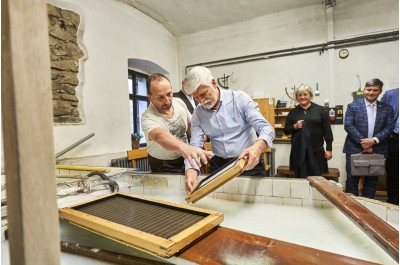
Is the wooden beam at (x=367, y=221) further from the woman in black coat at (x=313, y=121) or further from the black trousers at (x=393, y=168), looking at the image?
the black trousers at (x=393, y=168)

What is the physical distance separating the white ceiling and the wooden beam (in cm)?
453

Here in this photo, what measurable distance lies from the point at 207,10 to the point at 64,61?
3025 millimetres

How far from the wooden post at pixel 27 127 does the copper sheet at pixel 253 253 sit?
0.45 m

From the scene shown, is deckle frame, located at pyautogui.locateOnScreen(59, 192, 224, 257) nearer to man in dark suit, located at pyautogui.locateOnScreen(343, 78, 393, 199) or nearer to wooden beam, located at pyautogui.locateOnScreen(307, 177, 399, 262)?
wooden beam, located at pyautogui.locateOnScreen(307, 177, 399, 262)

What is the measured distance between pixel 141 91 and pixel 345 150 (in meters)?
4.36

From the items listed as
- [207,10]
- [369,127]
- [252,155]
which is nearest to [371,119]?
[369,127]

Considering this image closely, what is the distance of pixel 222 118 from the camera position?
179 centimetres

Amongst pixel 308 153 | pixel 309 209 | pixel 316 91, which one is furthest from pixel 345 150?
pixel 309 209

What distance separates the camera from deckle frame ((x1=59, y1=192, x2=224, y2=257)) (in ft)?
2.26

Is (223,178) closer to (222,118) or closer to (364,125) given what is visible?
(222,118)

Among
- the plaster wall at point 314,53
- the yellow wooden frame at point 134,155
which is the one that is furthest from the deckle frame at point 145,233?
the plaster wall at point 314,53

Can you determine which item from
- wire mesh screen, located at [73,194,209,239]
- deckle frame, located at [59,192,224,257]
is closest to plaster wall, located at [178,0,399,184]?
wire mesh screen, located at [73,194,209,239]

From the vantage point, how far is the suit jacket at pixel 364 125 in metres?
3.17

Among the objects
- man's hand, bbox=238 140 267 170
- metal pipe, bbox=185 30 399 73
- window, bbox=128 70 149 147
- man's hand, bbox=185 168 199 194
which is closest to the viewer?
man's hand, bbox=238 140 267 170
